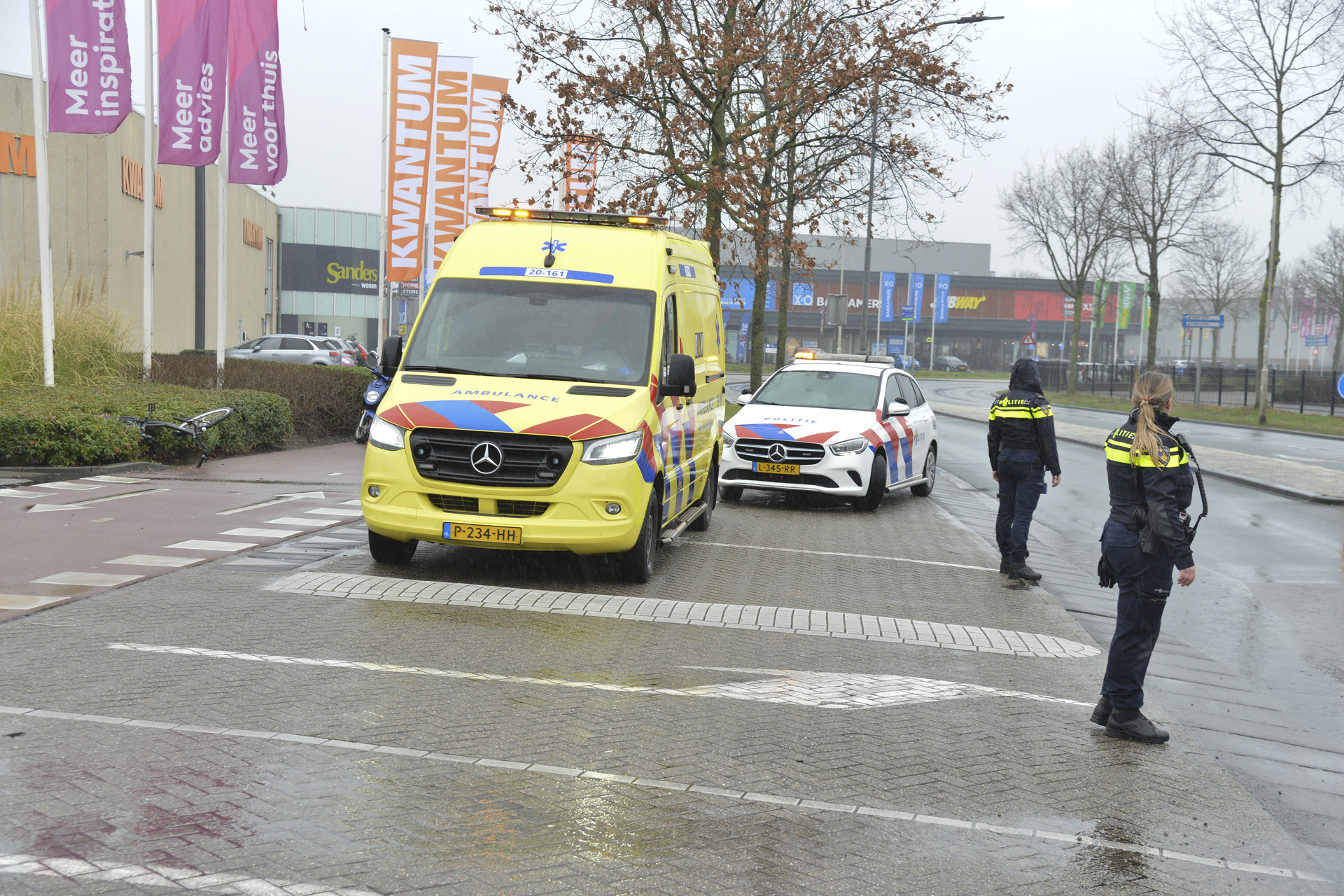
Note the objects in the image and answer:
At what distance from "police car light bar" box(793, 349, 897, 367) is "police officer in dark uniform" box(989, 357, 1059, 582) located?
5.92m

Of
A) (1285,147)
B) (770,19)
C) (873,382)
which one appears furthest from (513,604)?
(1285,147)

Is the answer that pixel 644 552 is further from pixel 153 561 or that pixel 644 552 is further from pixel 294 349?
pixel 294 349

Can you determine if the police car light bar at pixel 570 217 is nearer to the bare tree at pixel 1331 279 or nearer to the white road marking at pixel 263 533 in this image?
the white road marking at pixel 263 533

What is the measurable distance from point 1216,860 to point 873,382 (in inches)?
423

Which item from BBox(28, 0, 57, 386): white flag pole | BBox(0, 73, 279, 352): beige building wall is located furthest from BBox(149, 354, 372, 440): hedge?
BBox(28, 0, 57, 386): white flag pole

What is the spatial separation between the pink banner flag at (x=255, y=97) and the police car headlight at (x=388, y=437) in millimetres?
14150

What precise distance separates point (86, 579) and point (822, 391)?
893 centimetres

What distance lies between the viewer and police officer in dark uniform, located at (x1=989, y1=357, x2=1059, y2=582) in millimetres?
9617

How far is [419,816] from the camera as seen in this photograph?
409cm

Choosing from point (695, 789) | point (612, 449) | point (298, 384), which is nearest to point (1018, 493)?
point (612, 449)

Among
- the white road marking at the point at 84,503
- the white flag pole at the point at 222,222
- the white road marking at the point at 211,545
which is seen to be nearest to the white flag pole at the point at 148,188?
the white flag pole at the point at 222,222

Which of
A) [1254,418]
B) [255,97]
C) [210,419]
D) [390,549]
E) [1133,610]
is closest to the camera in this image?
[1133,610]

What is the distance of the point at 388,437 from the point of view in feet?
27.1

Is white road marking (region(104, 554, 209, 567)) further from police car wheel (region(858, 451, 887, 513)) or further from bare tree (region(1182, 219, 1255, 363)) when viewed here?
bare tree (region(1182, 219, 1255, 363))
